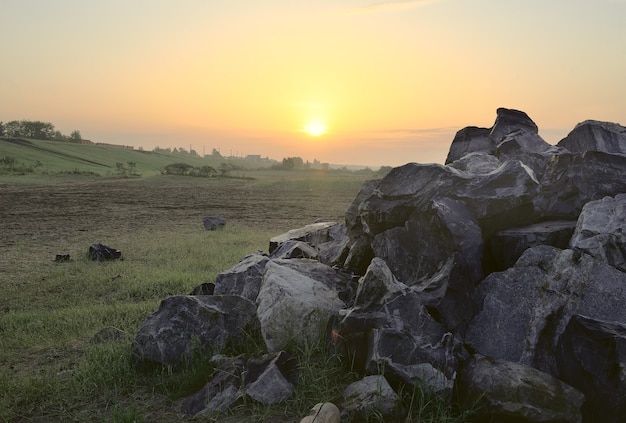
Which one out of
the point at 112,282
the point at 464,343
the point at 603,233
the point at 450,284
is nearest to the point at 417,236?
the point at 450,284

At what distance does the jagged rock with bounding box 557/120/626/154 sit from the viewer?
8016 millimetres

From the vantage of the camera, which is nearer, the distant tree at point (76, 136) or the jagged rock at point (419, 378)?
the jagged rock at point (419, 378)

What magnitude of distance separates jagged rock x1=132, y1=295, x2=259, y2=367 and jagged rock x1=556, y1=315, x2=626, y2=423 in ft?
13.1

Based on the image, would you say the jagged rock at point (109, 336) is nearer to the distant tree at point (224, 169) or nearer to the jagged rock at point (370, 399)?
the jagged rock at point (370, 399)

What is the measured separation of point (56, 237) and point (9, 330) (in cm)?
1162

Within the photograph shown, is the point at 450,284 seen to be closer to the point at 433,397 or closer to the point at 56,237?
the point at 433,397

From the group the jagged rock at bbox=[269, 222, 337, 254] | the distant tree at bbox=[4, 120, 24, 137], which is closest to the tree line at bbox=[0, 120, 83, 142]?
the distant tree at bbox=[4, 120, 24, 137]

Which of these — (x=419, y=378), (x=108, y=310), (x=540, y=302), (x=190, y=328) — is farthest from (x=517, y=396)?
(x=108, y=310)

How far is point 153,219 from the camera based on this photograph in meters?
25.1

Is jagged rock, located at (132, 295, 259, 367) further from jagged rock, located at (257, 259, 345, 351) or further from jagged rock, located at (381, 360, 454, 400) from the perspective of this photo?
jagged rock, located at (381, 360, 454, 400)

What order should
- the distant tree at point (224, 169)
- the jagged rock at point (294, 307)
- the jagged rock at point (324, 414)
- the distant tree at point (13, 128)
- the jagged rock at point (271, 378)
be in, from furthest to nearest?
the distant tree at point (13, 128) < the distant tree at point (224, 169) < the jagged rock at point (294, 307) < the jagged rock at point (271, 378) < the jagged rock at point (324, 414)

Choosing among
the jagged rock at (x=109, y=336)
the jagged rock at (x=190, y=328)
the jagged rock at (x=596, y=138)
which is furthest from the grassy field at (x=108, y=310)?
the jagged rock at (x=596, y=138)

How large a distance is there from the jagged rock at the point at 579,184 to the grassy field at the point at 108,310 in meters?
3.64

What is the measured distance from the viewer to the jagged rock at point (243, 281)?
26.7ft
